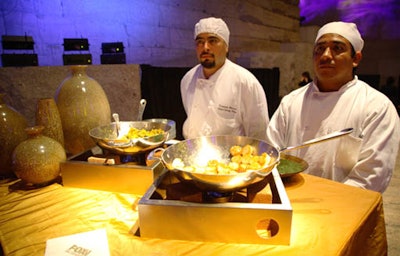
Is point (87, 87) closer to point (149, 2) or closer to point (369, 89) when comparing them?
point (369, 89)

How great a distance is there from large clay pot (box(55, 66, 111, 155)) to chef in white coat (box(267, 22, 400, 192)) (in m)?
1.44

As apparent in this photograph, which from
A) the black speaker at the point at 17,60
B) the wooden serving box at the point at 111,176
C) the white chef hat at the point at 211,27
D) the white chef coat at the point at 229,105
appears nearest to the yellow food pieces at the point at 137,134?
the wooden serving box at the point at 111,176

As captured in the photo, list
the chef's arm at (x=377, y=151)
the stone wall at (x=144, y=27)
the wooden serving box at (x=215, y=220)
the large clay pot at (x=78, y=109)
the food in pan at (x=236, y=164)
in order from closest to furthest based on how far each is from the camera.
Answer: the wooden serving box at (x=215, y=220) < the food in pan at (x=236, y=164) < the chef's arm at (x=377, y=151) < the large clay pot at (x=78, y=109) < the stone wall at (x=144, y=27)

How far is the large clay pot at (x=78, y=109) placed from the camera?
1.74 metres

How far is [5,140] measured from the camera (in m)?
1.45

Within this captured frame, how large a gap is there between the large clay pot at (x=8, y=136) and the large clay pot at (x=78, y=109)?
285 mm

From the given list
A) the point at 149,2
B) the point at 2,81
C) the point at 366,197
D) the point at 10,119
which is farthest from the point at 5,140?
the point at 149,2

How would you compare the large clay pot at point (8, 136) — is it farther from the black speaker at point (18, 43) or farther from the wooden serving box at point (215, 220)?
the black speaker at point (18, 43)

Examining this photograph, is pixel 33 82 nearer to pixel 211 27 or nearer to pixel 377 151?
pixel 211 27

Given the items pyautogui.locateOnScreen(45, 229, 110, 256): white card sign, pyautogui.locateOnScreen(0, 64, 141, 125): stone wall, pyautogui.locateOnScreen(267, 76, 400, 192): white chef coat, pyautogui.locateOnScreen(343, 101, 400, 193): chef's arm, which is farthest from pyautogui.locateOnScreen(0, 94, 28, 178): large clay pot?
pyautogui.locateOnScreen(343, 101, 400, 193): chef's arm

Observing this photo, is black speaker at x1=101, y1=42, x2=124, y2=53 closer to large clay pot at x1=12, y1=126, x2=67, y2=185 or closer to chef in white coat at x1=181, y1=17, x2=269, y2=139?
chef in white coat at x1=181, y1=17, x2=269, y2=139

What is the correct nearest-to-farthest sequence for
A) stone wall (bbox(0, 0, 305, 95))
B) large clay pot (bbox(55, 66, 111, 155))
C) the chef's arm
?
the chef's arm
large clay pot (bbox(55, 66, 111, 155))
stone wall (bbox(0, 0, 305, 95))

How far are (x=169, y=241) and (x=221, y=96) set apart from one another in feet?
6.20

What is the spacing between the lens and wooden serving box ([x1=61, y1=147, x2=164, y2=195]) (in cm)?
121
